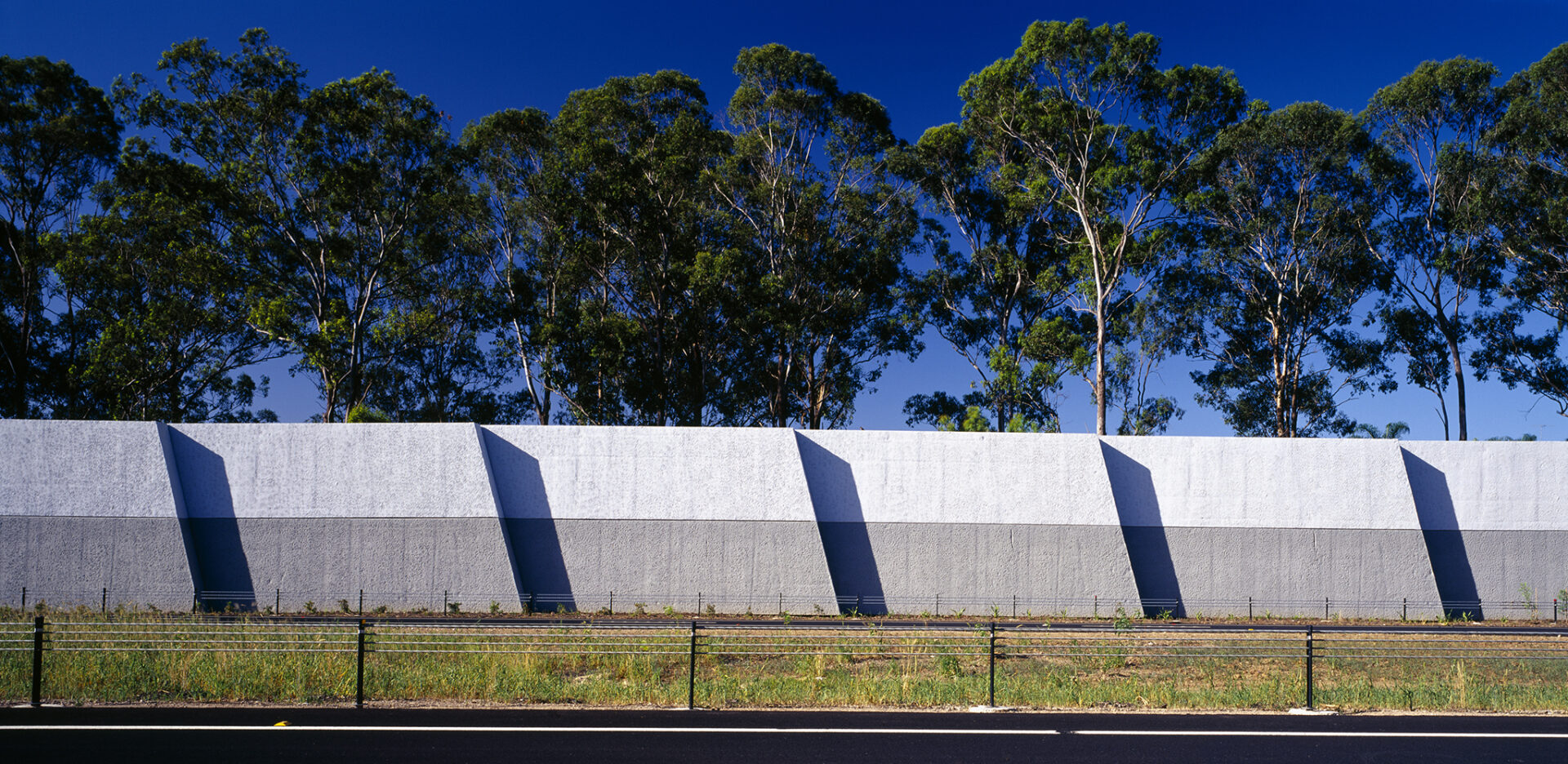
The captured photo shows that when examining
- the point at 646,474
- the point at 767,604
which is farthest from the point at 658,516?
the point at 767,604

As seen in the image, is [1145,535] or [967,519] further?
[1145,535]

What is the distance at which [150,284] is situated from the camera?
33.2 m

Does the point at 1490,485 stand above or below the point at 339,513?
above

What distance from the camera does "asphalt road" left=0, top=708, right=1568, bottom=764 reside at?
25.9 ft

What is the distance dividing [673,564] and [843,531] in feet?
15.3

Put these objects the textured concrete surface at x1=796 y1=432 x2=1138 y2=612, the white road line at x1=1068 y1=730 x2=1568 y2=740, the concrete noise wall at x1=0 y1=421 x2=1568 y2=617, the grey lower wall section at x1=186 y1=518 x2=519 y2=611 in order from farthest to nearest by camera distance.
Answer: the textured concrete surface at x1=796 y1=432 x2=1138 y2=612
the grey lower wall section at x1=186 y1=518 x2=519 y2=611
the concrete noise wall at x1=0 y1=421 x2=1568 y2=617
the white road line at x1=1068 y1=730 x2=1568 y2=740

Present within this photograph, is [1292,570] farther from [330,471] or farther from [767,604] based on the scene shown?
[330,471]

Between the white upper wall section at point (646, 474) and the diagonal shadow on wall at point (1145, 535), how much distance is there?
8731mm

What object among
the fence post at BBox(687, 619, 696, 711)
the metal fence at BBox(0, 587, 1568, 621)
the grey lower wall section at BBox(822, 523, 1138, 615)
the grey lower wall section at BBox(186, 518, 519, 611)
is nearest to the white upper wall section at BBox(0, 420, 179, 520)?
the grey lower wall section at BBox(186, 518, 519, 611)

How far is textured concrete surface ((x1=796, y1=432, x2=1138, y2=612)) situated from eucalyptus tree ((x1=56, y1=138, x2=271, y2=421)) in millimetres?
25217

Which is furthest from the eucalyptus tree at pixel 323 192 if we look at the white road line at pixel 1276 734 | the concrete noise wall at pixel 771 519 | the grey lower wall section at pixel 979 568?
the white road line at pixel 1276 734

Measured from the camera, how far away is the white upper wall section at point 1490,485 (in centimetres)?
2381

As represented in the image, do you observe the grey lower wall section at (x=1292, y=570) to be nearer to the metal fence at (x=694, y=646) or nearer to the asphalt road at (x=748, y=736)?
the metal fence at (x=694, y=646)

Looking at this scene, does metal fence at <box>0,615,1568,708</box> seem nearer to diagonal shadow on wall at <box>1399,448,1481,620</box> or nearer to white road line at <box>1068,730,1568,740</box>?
white road line at <box>1068,730,1568,740</box>
